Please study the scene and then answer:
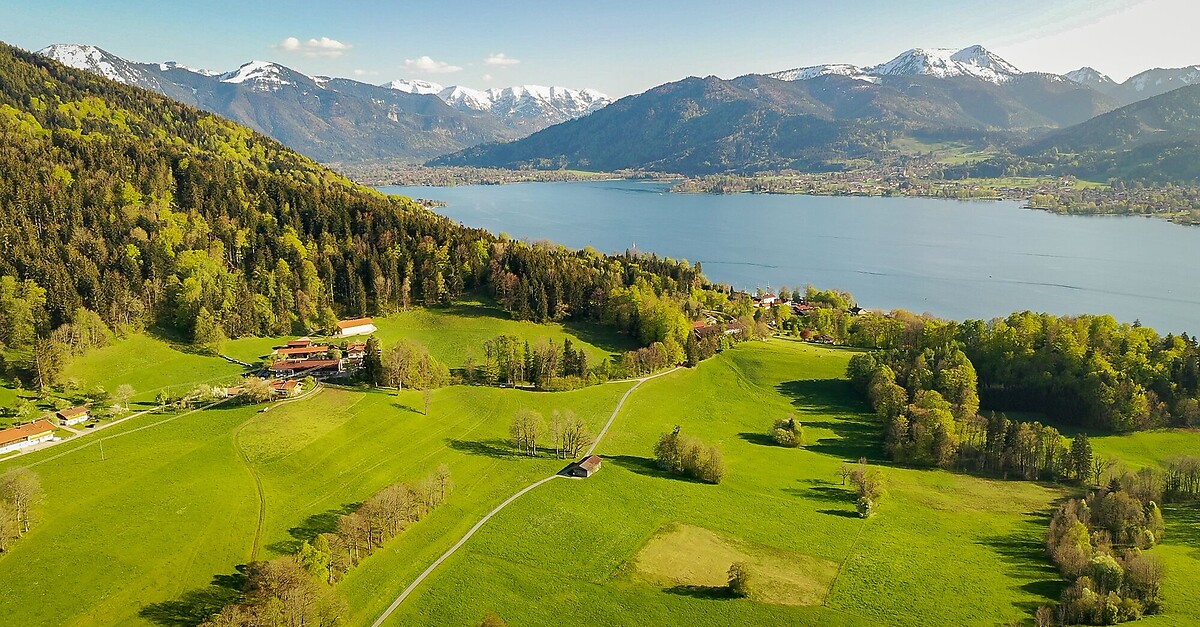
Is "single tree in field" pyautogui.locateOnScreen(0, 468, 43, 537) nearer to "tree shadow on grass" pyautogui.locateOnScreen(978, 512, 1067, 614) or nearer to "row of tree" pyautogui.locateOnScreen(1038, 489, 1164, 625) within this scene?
"row of tree" pyautogui.locateOnScreen(1038, 489, 1164, 625)

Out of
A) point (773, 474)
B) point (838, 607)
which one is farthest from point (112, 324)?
point (838, 607)

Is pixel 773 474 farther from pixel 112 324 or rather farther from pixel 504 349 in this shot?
pixel 112 324

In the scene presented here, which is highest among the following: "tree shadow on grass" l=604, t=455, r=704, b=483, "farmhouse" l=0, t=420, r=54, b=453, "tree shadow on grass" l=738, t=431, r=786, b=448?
"farmhouse" l=0, t=420, r=54, b=453

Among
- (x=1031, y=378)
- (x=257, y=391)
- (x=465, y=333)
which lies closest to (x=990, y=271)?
(x=1031, y=378)

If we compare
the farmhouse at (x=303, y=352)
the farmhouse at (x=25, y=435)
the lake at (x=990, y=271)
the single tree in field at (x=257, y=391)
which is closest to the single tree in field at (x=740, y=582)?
the single tree in field at (x=257, y=391)

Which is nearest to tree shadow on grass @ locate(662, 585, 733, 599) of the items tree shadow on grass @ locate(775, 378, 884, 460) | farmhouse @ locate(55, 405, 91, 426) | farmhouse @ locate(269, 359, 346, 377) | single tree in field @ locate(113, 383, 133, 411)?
tree shadow on grass @ locate(775, 378, 884, 460)

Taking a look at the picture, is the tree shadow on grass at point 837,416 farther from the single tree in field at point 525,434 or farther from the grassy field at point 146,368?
the grassy field at point 146,368

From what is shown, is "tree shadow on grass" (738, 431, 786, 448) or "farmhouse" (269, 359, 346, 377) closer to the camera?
"tree shadow on grass" (738, 431, 786, 448)

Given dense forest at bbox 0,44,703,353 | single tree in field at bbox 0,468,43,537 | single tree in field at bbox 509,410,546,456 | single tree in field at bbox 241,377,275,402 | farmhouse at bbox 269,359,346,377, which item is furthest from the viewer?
dense forest at bbox 0,44,703,353
